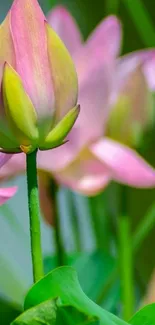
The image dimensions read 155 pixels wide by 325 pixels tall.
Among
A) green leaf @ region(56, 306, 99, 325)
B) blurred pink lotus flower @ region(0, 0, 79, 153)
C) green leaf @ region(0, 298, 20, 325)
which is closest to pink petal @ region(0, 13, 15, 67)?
blurred pink lotus flower @ region(0, 0, 79, 153)

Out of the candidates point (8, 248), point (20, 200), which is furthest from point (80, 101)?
point (20, 200)

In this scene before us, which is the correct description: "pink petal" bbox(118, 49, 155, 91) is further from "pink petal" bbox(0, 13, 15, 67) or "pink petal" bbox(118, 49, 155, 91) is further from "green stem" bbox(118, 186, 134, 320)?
"pink petal" bbox(0, 13, 15, 67)

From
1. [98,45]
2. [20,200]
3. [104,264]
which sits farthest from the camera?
[20,200]

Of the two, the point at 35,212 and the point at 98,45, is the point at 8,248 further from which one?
the point at 35,212

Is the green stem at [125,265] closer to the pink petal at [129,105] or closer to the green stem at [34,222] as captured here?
the pink petal at [129,105]

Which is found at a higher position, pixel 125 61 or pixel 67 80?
pixel 67 80

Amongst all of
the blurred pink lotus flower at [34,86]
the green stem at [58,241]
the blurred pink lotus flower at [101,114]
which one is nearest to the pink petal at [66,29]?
the blurred pink lotus flower at [101,114]

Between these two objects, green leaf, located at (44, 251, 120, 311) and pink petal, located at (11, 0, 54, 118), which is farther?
green leaf, located at (44, 251, 120, 311)
